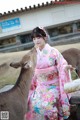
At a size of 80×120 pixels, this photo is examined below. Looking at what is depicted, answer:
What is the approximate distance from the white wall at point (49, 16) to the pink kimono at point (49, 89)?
3190 cm

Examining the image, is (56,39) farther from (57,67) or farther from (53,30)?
(57,67)

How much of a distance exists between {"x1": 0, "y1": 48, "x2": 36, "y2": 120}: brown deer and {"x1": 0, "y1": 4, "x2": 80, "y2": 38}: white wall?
103 ft

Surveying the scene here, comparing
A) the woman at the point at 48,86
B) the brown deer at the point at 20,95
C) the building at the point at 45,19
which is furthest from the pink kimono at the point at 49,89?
the building at the point at 45,19

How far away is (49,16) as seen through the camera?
125 feet

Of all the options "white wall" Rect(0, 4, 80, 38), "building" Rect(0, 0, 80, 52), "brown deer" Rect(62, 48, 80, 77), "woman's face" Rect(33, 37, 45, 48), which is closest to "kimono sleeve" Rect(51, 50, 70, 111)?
"woman's face" Rect(33, 37, 45, 48)

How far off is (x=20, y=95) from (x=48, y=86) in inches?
21.5

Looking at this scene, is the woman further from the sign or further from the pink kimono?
the sign

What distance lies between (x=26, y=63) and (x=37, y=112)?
0.94m

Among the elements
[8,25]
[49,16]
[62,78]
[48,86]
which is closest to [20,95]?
[48,86]

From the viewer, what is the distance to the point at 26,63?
648 cm

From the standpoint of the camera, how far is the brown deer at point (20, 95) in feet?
20.1

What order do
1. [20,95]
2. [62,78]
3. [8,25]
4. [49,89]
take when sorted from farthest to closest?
[8,25]
[20,95]
[49,89]
[62,78]

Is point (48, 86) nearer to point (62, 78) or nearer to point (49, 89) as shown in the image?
point (49, 89)

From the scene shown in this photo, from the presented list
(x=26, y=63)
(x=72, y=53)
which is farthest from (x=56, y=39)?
(x=26, y=63)
